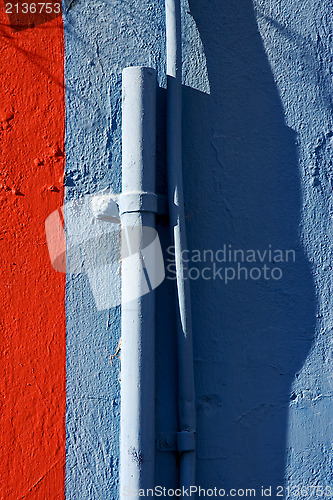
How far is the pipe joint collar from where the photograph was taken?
167 centimetres

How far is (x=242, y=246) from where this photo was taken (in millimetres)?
1763

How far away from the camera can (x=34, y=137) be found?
184cm

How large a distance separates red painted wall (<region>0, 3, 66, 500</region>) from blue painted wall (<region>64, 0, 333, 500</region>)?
5 centimetres

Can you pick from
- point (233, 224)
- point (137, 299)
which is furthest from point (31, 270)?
point (233, 224)

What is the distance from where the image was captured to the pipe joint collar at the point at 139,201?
1.67m

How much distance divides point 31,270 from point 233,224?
2.21ft

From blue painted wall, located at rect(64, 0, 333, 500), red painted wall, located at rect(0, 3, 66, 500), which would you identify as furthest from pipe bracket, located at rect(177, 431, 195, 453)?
red painted wall, located at rect(0, 3, 66, 500)

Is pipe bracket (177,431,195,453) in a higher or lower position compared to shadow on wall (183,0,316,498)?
lower

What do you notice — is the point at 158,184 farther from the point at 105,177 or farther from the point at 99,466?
the point at 99,466

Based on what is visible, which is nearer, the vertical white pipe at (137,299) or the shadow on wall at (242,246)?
the vertical white pipe at (137,299)

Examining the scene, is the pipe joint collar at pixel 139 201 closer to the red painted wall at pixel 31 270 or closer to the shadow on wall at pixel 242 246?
the shadow on wall at pixel 242 246

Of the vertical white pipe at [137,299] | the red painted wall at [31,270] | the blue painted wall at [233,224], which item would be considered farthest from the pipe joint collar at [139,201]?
the red painted wall at [31,270]

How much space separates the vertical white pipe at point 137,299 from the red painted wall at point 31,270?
233 millimetres

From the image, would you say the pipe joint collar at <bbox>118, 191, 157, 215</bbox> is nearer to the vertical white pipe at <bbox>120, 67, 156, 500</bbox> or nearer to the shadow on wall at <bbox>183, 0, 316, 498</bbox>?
the vertical white pipe at <bbox>120, 67, 156, 500</bbox>
